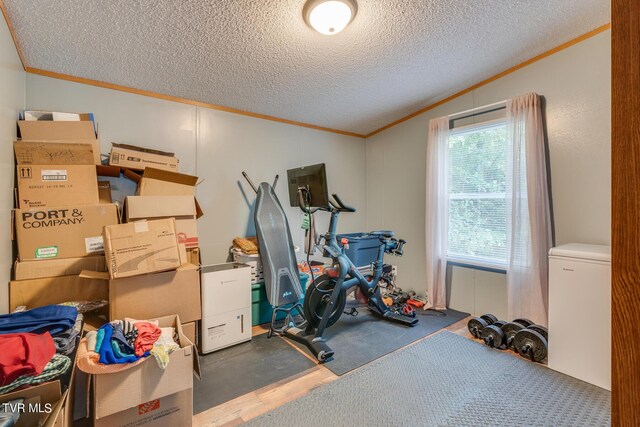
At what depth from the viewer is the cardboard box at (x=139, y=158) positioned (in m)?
2.34

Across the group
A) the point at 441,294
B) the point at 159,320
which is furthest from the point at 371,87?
the point at 159,320

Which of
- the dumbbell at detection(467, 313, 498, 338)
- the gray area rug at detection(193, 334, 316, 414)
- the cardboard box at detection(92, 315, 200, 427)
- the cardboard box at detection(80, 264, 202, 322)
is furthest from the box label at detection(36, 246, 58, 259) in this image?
the dumbbell at detection(467, 313, 498, 338)

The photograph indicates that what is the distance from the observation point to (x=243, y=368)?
2197mm

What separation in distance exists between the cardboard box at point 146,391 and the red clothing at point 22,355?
10.1 inches

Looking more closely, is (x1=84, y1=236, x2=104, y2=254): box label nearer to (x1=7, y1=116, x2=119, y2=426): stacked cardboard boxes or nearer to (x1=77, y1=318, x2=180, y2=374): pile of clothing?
(x1=7, y1=116, x2=119, y2=426): stacked cardboard boxes

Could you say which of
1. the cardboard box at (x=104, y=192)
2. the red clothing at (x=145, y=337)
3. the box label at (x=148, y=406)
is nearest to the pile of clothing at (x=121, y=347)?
the red clothing at (x=145, y=337)

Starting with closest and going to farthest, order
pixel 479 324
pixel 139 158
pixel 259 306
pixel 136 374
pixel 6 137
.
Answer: pixel 136 374, pixel 6 137, pixel 139 158, pixel 479 324, pixel 259 306

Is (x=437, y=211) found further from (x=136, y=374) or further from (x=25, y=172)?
(x=25, y=172)

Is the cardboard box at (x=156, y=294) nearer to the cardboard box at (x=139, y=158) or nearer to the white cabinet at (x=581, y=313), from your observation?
the cardboard box at (x=139, y=158)

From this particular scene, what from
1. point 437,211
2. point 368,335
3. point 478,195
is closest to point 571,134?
point 478,195

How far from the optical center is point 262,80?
2.73 m

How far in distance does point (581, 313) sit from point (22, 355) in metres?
3.17

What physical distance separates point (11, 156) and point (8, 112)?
10.6 inches

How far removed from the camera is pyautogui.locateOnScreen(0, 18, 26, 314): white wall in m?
1.62
